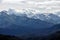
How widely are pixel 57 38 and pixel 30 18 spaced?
481ft

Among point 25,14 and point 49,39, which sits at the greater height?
point 25,14

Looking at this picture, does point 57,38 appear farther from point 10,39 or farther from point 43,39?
point 10,39

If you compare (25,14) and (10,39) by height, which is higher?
(25,14)

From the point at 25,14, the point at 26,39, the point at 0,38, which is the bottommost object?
the point at 0,38

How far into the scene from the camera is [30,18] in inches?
7594

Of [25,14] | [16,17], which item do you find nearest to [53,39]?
[25,14]

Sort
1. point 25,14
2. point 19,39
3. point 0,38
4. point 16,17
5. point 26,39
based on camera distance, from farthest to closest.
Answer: point 16,17 → point 25,14 → point 26,39 → point 19,39 → point 0,38

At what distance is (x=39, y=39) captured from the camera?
164 feet

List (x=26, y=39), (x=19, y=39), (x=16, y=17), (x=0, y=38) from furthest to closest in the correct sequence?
(x=16, y=17)
(x=26, y=39)
(x=19, y=39)
(x=0, y=38)

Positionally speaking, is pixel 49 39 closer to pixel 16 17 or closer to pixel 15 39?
pixel 15 39

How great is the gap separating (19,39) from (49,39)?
6.98 metres

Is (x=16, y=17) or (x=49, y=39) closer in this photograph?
(x=49, y=39)

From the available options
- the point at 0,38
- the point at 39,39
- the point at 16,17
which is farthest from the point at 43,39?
the point at 16,17

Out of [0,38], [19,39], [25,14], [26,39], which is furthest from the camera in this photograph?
[25,14]
